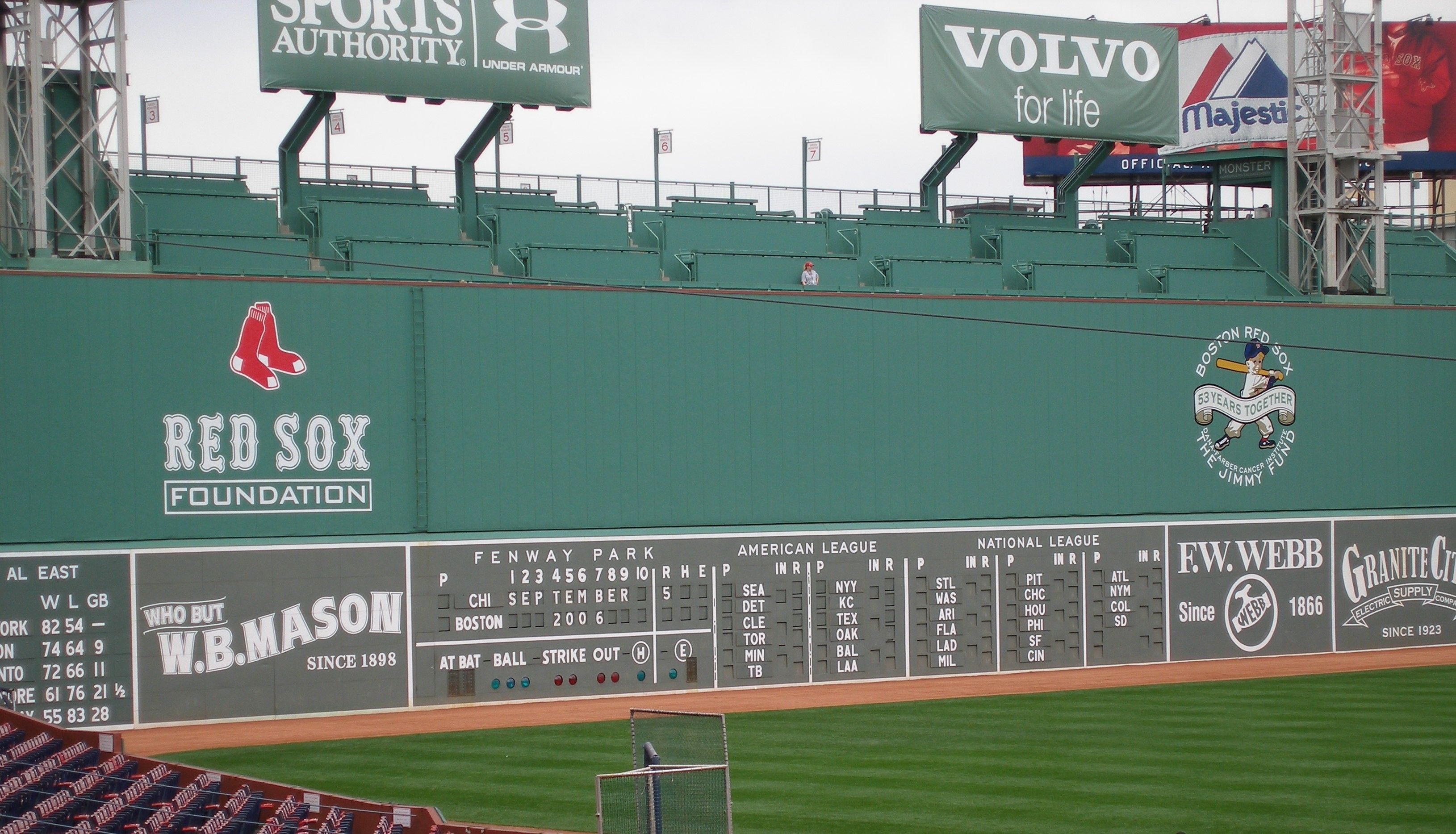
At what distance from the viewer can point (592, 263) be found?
22016 millimetres

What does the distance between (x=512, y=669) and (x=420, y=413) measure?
3.39m

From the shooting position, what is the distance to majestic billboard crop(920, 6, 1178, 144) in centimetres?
2534

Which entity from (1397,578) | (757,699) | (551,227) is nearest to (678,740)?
(757,699)

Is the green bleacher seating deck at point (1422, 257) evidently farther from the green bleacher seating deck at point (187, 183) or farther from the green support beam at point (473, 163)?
the green bleacher seating deck at point (187, 183)

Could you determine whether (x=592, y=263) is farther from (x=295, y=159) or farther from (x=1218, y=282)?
(x=1218, y=282)

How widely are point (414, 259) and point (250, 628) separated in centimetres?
567

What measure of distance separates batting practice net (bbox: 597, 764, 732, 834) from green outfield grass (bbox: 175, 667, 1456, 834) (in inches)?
32.7

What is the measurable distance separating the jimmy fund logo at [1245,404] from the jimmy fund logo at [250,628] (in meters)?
12.3

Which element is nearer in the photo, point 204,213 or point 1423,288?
point 204,213

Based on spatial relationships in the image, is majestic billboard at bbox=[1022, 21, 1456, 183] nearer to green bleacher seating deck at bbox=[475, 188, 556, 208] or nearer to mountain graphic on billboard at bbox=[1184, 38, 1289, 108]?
mountain graphic on billboard at bbox=[1184, 38, 1289, 108]

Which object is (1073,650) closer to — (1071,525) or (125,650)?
(1071,525)

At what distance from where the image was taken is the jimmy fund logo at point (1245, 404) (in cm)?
2314

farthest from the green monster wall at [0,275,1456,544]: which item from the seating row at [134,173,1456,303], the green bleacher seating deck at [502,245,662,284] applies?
the green bleacher seating deck at [502,245,662,284]

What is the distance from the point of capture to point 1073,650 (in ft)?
71.7
